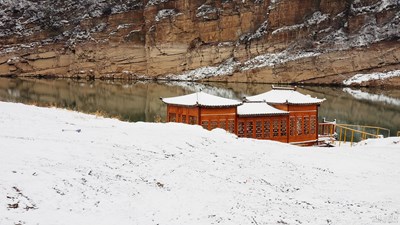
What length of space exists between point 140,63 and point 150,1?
17080mm

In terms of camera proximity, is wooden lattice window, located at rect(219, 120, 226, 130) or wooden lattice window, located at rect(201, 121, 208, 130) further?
wooden lattice window, located at rect(219, 120, 226, 130)

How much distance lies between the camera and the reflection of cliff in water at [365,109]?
51.7 meters

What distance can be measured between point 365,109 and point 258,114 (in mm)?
32661

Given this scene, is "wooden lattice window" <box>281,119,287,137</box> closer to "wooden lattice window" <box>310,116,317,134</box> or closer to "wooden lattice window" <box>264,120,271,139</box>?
"wooden lattice window" <box>264,120,271,139</box>

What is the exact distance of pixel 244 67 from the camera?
11506 centimetres

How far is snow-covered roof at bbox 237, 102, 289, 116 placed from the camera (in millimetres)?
33547

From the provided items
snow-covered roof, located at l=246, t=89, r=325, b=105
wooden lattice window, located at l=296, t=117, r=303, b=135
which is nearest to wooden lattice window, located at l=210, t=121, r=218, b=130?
snow-covered roof, located at l=246, t=89, r=325, b=105

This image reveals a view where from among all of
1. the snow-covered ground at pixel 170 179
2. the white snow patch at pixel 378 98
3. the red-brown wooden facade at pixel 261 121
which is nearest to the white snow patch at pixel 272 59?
the white snow patch at pixel 378 98

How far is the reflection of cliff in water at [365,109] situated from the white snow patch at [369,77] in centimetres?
1491

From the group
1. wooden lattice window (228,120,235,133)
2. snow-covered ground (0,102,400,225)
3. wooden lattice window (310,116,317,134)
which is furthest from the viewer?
wooden lattice window (310,116,317,134)

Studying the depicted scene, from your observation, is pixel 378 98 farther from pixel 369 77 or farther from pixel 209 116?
pixel 209 116

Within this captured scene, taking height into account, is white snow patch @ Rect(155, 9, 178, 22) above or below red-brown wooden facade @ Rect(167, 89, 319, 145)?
above

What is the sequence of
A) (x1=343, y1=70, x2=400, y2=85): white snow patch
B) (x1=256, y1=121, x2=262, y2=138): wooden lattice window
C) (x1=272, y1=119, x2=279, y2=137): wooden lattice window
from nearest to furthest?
(x1=256, y1=121, x2=262, y2=138): wooden lattice window < (x1=272, y1=119, x2=279, y2=137): wooden lattice window < (x1=343, y1=70, x2=400, y2=85): white snow patch

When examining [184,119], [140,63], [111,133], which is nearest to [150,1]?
[140,63]
